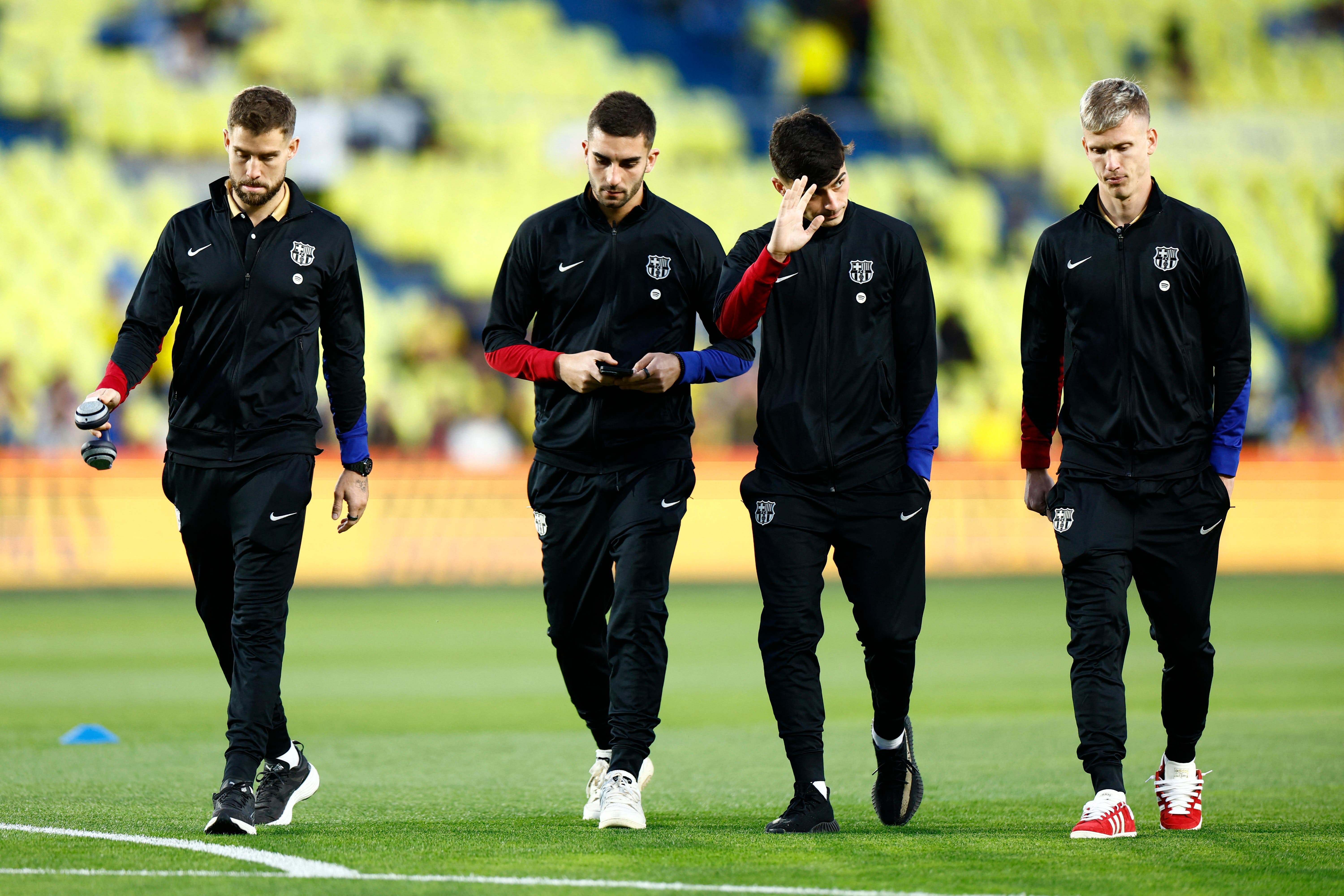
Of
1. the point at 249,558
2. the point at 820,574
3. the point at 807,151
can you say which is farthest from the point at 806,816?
the point at 807,151

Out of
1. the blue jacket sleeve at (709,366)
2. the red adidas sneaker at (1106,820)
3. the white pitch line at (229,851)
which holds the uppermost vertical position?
the blue jacket sleeve at (709,366)

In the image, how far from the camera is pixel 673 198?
2527 centimetres

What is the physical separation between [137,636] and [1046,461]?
33.3 ft

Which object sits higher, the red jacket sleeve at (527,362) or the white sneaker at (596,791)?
the red jacket sleeve at (527,362)

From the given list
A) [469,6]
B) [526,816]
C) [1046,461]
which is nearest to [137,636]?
[526,816]

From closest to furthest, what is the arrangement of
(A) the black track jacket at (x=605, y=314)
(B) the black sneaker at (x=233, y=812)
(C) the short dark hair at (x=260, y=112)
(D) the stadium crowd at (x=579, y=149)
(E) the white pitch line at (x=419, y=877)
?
(E) the white pitch line at (x=419, y=877), (B) the black sneaker at (x=233, y=812), (C) the short dark hair at (x=260, y=112), (A) the black track jacket at (x=605, y=314), (D) the stadium crowd at (x=579, y=149)

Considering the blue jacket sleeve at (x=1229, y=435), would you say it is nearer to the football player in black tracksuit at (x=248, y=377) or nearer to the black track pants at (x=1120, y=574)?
the black track pants at (x=1120, y=574)

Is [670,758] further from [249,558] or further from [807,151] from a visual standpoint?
[807,151]

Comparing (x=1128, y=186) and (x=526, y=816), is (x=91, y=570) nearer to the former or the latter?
(x=526, y=816)

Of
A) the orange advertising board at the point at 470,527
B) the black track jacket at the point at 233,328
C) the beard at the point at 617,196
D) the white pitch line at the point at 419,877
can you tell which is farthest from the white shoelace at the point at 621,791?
the orange advertising board at the point at 470,527

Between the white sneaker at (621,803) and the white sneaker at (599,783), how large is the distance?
0.04 m

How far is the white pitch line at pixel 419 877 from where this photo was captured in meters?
4.55

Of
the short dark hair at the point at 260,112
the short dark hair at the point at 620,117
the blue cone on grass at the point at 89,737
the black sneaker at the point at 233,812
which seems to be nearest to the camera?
the black sneaker at the point at 233,812

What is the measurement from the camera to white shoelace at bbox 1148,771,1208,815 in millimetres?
5973
